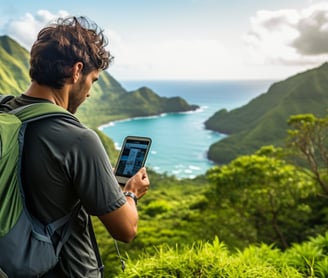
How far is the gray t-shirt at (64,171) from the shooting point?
2.54 feet

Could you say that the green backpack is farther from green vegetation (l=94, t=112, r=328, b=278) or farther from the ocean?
the ocean

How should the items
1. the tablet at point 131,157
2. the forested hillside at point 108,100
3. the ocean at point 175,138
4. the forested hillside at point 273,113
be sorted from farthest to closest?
the forested hillside at point 108,100 → the ocean at point 175,138 → the forested hillside at point 273,113 → the tablet at point 131,157

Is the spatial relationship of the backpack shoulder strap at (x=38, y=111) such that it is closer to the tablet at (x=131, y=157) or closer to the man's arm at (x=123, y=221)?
the man's arm at (x=123, y=221)

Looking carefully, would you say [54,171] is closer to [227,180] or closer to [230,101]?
[227,180]

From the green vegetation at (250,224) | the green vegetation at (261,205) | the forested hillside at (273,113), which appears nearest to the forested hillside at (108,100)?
→ the forested hillside at (273,113)

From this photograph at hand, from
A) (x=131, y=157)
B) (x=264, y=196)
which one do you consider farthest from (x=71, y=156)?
(x=264, y=196)

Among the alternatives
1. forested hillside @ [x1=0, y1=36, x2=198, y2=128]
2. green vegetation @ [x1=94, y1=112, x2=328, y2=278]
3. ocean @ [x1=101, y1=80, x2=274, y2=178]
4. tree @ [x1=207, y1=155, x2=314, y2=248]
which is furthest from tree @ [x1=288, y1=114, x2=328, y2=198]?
forested hillside @ [x1=0, y1=36, x2=198, y2=128]

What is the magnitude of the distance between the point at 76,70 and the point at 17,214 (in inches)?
12.8

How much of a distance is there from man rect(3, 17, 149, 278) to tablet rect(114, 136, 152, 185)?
0.45ft

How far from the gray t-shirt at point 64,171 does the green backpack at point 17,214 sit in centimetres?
2

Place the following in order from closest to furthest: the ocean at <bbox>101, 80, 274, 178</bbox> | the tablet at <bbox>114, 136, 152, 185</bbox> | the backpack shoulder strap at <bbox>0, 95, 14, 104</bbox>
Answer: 1. the backpack shoulder strap at <bbox>0, 95, 14, 104</bbox>
2. the tablet at <bbox>114, 136, 152, 185</bbox>
3. the ocean at <bbox>101, 80, 274, 178</bbox>

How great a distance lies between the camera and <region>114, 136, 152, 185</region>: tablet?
112 cm

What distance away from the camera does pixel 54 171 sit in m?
0.80

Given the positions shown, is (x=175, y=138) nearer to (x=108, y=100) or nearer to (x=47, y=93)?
(x=108, y=100)
